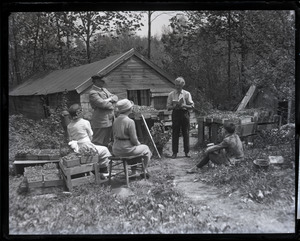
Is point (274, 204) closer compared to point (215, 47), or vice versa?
point (274, 204)

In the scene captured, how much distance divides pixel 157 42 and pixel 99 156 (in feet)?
6.92

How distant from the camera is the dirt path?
194 inches

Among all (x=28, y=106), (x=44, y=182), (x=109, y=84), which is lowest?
(x=44, y=182)

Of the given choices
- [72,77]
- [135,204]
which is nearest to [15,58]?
[72,77]

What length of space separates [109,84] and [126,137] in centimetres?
91

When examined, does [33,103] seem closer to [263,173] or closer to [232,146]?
[232,146]

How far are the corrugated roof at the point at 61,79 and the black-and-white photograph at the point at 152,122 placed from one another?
20 millimetres

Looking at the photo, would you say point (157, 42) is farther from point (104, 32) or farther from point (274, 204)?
point (274, 204)

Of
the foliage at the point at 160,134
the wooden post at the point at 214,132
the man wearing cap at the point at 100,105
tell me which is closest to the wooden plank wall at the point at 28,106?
the man wearing cap at the point at 100,105

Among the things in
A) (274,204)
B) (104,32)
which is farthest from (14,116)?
(274,204)

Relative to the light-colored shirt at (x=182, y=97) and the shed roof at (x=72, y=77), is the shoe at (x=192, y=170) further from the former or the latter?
the shed roof at (x=72, y=77)

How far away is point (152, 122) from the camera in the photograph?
5.53m

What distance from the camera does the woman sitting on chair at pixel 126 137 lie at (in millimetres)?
5336

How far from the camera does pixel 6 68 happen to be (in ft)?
16.6
